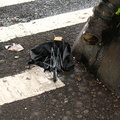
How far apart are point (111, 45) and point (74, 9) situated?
2.44 metres

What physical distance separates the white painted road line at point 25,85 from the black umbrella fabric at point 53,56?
0.44ft

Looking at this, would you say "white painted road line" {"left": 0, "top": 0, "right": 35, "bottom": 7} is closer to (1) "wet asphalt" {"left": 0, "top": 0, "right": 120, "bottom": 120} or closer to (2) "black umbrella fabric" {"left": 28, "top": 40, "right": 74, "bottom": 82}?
(1) "wet asphalt" {"left": 0, "top": 0, "right": 120, "bottom": 120}

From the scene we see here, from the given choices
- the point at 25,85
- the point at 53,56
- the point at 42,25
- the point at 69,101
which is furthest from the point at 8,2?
the point at 69,101

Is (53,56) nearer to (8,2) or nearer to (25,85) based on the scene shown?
(25,85)

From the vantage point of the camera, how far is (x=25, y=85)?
11.2 feet

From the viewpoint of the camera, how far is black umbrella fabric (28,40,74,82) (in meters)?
3.71

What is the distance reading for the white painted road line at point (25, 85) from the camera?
3.26 metres

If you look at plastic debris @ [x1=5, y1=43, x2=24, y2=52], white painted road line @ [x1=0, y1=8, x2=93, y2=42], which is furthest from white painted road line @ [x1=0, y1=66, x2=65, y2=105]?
white painted road line @ [x1=0, y1=8, x2=93, y2=42]

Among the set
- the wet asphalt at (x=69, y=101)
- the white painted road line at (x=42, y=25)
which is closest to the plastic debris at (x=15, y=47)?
the wet asphalt at (x=69, y=101)

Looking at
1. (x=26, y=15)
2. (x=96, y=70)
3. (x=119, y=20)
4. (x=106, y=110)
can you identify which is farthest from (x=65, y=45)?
(x=26, y=15)

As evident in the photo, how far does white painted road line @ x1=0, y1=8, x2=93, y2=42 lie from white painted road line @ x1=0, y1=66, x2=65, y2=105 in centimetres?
106

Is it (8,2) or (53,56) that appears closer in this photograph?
(53,56)

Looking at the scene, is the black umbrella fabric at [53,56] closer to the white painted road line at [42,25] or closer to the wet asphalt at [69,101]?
the wet asphalt at [69,101]

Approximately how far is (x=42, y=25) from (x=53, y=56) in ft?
3.95
